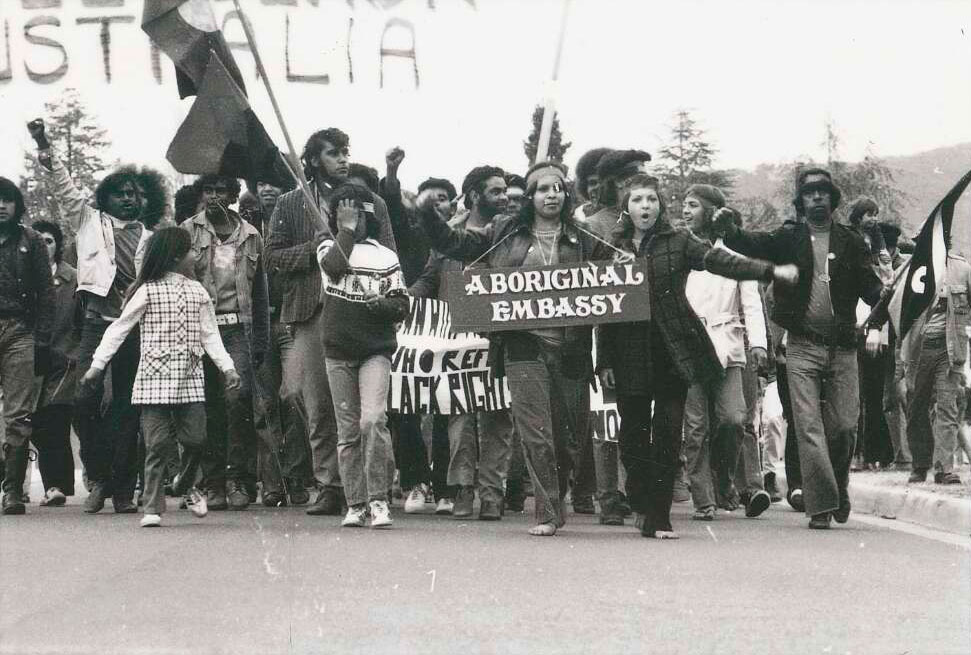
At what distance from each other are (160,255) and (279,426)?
2164mm

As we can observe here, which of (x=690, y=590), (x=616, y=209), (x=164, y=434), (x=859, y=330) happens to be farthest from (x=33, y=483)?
(x=690, y=590)

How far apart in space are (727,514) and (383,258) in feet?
10.4

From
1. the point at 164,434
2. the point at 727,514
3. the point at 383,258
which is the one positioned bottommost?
the point at 727,514

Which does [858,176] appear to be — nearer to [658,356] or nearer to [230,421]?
[230,421]

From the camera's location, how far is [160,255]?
10.2 m

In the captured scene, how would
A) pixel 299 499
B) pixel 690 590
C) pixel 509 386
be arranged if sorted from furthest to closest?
pixel 299 499
pixel 509 386
pixel 690 590

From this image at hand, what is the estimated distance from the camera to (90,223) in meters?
11.2

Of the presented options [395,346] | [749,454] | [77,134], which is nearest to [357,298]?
[395,346]

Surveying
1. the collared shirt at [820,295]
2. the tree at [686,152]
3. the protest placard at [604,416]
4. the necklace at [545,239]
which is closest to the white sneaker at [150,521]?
the necklace at [545,239]

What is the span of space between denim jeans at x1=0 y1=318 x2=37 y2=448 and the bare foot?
3547 mm

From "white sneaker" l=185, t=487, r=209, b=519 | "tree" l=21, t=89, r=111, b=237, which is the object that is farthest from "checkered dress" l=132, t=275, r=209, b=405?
"tree" l=21, t=89, r=111, b=237

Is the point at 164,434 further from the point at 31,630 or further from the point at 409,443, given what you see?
the point at 31,630

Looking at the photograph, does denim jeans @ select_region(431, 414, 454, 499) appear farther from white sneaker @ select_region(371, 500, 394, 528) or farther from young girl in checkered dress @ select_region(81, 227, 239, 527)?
young girl in checkered dress @ select_region(81, 227, 239, 527)

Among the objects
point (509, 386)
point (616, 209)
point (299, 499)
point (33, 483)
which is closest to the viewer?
point (509, 386)
